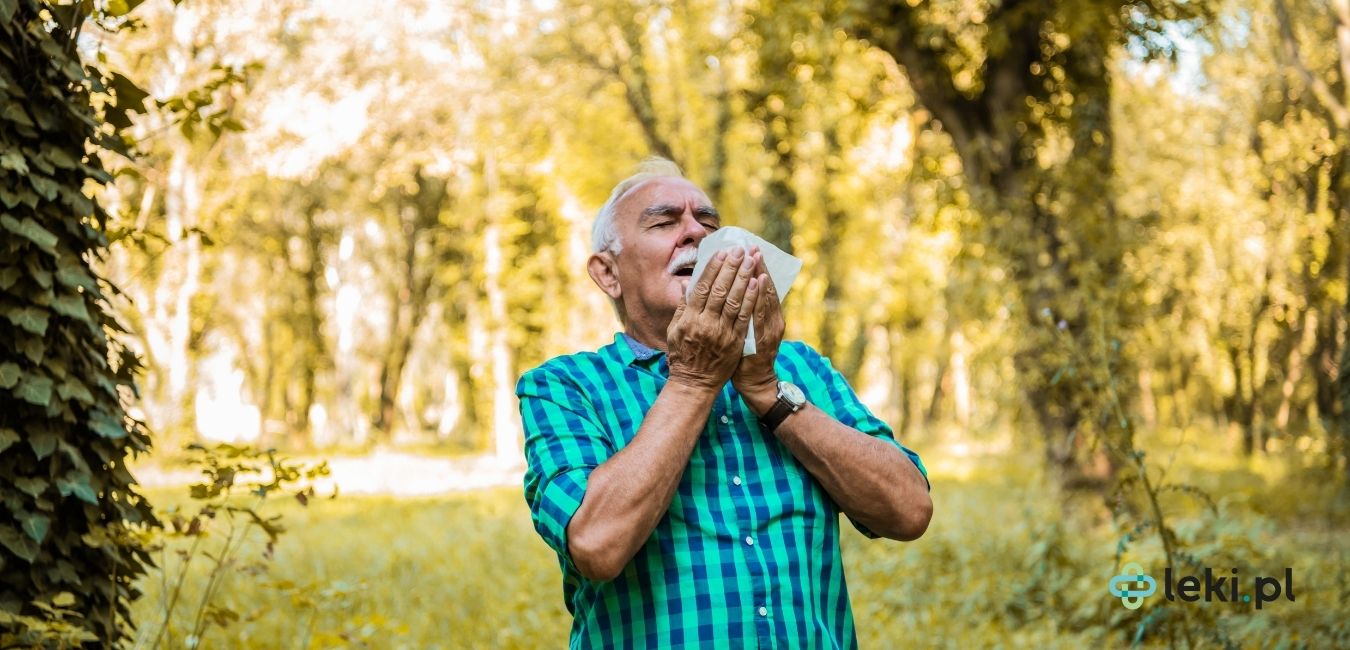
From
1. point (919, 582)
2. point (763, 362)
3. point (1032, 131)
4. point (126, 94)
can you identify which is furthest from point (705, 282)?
point (1032, 131)

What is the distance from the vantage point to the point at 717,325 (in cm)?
239

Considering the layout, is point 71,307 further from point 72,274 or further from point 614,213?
point 614,213

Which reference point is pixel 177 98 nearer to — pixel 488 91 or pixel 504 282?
pixel 488 91

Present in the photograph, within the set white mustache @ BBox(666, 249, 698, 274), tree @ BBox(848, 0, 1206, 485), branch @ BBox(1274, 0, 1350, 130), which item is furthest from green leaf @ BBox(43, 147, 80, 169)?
branch @ BBox(1274, 0, 1350, 130)

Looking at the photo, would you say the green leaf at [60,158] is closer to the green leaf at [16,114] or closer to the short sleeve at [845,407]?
the green leaf at [16,114]

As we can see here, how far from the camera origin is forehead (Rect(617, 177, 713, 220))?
2.82 metres

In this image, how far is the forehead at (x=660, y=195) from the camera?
2.82 meters

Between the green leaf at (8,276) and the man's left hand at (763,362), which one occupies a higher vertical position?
the green leaf at (8,276)

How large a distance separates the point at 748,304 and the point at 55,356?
2.12 metres

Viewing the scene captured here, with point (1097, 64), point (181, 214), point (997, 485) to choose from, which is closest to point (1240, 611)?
point (1097, 64)

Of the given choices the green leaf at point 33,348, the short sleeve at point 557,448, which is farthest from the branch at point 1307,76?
the green leaf at point 33,348

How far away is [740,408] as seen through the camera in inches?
104

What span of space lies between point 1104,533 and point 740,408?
7.72m

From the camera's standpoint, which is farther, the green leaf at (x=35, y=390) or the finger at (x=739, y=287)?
the green leaf at (x=35, y=390)
